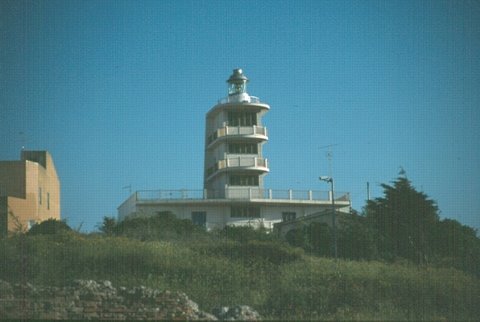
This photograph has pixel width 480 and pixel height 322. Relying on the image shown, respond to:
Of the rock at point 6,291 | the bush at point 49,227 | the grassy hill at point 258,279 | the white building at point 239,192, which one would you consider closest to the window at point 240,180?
the white building at point 239,192

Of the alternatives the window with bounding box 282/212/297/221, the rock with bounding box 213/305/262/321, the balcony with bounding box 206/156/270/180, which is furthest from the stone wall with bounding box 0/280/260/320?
the window with bounding box 282/212/297/221

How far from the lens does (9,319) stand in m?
17.8

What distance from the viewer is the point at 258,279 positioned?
23.1m

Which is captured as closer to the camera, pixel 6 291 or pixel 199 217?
pixel 6 291

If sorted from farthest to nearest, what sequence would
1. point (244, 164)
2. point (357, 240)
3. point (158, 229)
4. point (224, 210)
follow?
1. point (244, 164)
2. point (224, 210)
3. point (158, 229)
4. point (357, 240)

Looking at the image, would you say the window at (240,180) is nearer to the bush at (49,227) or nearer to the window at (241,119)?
the window at (241,119)

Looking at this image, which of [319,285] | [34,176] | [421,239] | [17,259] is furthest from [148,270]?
[34,176]

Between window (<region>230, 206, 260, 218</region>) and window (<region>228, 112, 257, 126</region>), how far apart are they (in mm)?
6911

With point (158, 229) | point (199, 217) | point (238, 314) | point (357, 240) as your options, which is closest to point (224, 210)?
point (199, 217)

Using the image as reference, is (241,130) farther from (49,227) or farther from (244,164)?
(49,227)

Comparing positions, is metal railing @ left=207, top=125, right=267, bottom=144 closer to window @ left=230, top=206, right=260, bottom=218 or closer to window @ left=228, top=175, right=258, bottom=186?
window @ left=228, top=175, right=258, bottom=186

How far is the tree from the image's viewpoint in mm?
36688

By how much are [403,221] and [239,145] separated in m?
23.9

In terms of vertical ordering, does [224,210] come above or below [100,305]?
above
